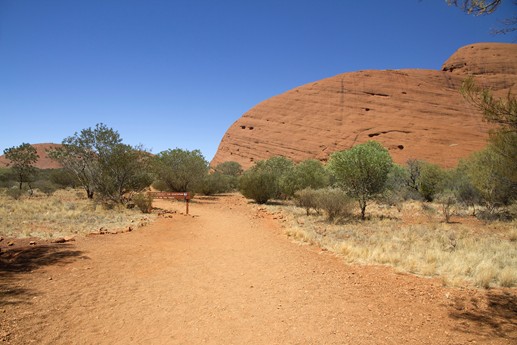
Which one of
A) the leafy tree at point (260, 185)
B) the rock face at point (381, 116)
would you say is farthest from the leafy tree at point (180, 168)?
the rock face at point (381, 116)

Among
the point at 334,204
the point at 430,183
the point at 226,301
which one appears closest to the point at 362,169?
the point at 334,204

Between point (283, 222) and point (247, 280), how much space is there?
7465mm

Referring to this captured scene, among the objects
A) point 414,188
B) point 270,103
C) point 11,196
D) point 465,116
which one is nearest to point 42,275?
point 11,196

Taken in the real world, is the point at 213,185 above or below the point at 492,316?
above

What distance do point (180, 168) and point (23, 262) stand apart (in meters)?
19.3

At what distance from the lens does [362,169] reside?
50.0 feet

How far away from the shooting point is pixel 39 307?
4.23 m

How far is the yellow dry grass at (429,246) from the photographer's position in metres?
5.96

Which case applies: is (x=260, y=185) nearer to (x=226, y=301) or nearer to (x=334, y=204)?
(x=334, y=204)

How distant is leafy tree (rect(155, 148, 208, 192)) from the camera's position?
83.1 ft

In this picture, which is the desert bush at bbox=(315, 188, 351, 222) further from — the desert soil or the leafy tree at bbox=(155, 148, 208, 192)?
the leafy tree at bbox=(155, 148, 208, 192)

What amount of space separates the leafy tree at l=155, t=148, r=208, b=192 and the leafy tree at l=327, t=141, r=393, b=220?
1340cm

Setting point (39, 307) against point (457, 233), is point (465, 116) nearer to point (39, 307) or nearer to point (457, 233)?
point (457, 233)

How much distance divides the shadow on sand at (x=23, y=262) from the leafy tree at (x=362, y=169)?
1207 centimetres
